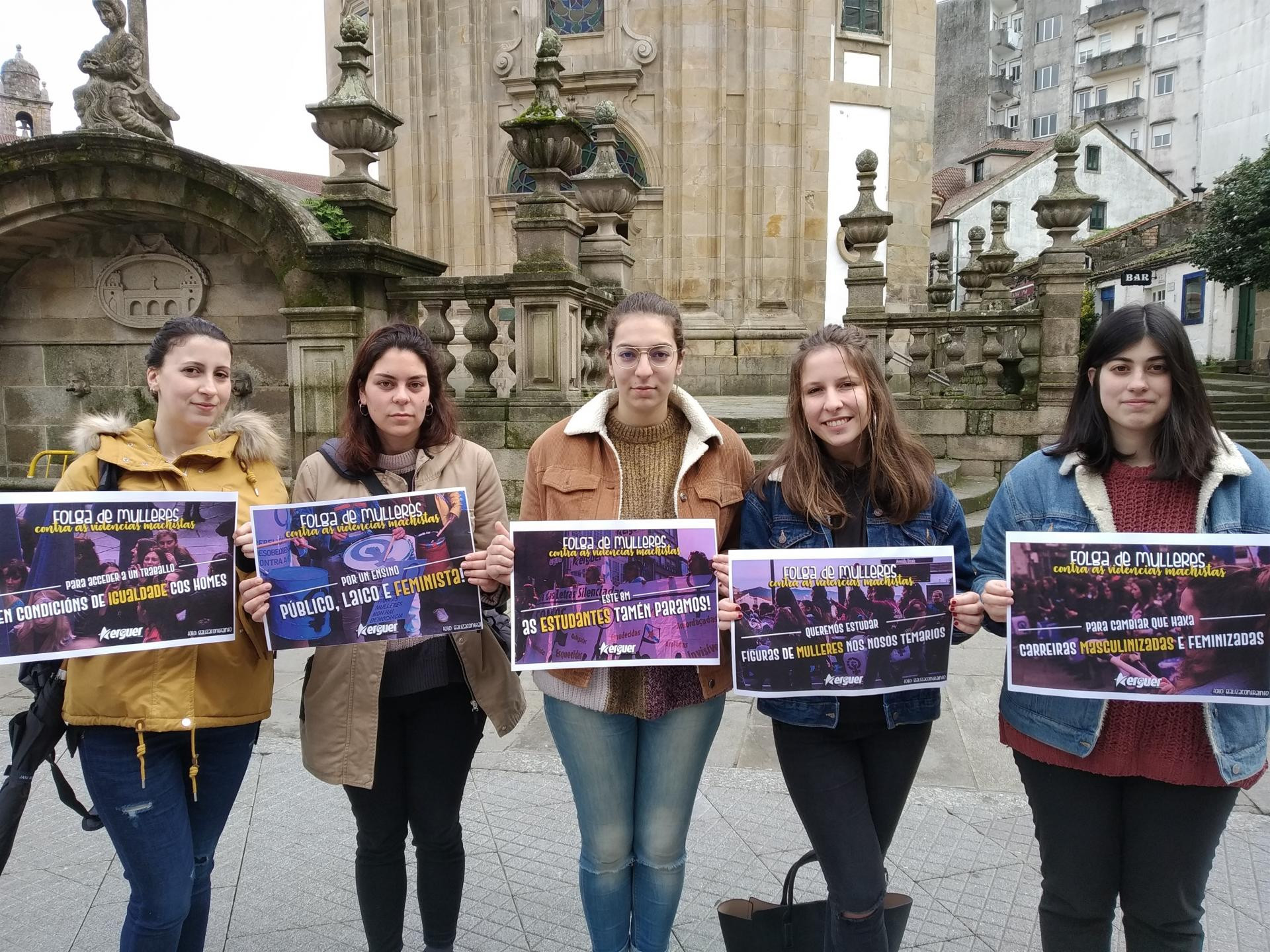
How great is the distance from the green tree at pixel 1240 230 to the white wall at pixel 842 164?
43.3 feet

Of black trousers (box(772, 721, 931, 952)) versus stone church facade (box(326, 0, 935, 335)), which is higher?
stone church facade (box(326, 0, 935, 335))

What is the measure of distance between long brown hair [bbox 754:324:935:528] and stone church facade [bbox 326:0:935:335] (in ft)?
42.8

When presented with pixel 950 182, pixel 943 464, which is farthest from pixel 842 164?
pixel 950 182

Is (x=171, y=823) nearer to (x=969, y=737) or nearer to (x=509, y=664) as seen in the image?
(x=509, y=664)

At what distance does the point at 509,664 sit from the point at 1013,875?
2.29m

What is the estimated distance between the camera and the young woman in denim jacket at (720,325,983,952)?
230 centimetres

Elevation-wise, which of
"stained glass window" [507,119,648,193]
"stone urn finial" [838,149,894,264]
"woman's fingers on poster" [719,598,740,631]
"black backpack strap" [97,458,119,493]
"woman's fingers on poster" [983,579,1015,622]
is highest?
"stained glass window" [507,119,648,193]

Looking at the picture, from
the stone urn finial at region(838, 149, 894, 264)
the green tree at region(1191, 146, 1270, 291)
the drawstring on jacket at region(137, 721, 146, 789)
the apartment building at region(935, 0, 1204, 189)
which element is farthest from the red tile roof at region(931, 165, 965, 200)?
the drawstring on jacket at region(137, 721, 146, 789)

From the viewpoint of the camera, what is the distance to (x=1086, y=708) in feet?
7.11

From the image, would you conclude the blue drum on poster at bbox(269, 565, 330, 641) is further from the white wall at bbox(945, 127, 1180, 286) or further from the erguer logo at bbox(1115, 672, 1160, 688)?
the white wall at bbox(945, 127, 1180, 286)

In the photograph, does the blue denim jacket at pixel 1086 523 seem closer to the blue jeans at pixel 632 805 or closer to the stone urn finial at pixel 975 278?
the blue jeans at pixel 632 805

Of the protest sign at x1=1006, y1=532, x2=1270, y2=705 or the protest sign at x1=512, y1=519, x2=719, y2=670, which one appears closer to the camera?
the protest sign at x1=1006, y1=532, x2=1270, y2=705

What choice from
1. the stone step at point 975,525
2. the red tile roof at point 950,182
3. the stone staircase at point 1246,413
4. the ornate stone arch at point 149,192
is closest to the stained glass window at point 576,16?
the ornate stone arch at point 149,192

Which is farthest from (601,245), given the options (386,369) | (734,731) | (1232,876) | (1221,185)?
(1221,185)
